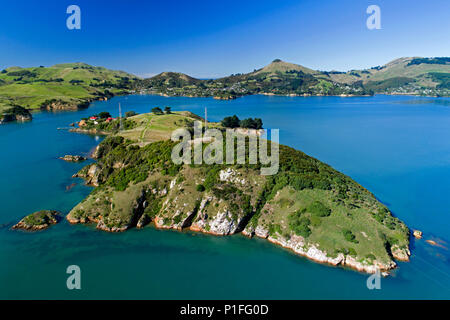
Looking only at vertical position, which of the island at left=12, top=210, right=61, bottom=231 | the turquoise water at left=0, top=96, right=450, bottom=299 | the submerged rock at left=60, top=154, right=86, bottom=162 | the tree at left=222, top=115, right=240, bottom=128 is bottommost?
the turquoise water at left=0, top=96, right=450, bottom=299

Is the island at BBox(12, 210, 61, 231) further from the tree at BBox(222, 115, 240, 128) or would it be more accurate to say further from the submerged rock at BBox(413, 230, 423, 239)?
the tree at BBox(222, 115, 240, 128)

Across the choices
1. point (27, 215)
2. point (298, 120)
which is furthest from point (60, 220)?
point (298, 120)

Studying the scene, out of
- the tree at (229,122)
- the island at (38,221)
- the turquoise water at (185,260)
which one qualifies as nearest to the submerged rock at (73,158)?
the turquoise water at (185,260)

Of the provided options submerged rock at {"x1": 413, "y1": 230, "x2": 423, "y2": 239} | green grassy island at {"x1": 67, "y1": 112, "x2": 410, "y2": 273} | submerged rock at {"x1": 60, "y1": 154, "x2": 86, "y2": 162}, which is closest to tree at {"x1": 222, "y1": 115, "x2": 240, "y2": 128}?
submerged rock at {"x1": 60, "y1": 154, "x2": 86, "y2": 162}

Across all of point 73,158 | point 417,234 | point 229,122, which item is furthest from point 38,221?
point 229,122

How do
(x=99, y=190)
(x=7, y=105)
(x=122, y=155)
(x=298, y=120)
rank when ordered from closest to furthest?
(x=99, y=190), (x=122, y=155), (x=298, y=120), (x=7, y=105)
